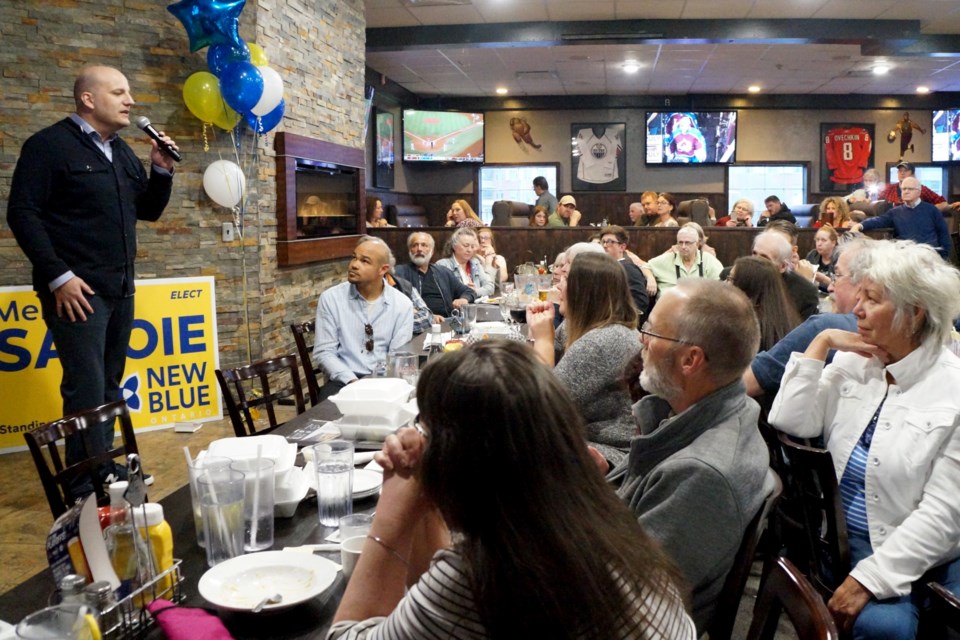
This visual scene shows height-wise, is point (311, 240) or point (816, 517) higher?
point (311, 240)

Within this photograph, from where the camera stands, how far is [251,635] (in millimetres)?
1340

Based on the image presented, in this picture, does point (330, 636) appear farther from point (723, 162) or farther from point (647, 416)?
point (723, 162)

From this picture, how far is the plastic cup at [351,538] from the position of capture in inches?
59.2

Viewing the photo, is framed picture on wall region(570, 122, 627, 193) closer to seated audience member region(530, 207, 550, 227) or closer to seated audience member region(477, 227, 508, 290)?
seated audience member region(530, 207, 550, 227)

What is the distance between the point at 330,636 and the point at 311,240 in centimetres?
543

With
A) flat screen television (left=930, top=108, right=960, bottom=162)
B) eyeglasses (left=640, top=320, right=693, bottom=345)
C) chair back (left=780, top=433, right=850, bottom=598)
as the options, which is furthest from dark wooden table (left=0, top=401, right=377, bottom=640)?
flat screen television (left=930, top=108, right=960, bottom=162)

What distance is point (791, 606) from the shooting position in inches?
50.8

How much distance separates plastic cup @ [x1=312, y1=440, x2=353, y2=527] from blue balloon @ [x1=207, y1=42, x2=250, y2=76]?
→ 152 inches

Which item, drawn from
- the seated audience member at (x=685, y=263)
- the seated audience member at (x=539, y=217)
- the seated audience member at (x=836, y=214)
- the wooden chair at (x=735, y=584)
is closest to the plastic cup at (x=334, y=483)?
the wooden chair at (x=735, y=584)

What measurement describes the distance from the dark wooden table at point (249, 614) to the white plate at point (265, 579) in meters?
0.02

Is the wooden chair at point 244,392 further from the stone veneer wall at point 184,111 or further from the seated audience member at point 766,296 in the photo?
the stone veneer wall at point 184,111

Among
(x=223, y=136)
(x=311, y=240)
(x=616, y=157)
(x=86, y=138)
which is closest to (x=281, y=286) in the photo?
(x=311, y=240)

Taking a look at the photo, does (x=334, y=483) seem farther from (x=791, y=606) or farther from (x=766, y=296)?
(x=766, y=296)

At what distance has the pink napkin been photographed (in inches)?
48.1
